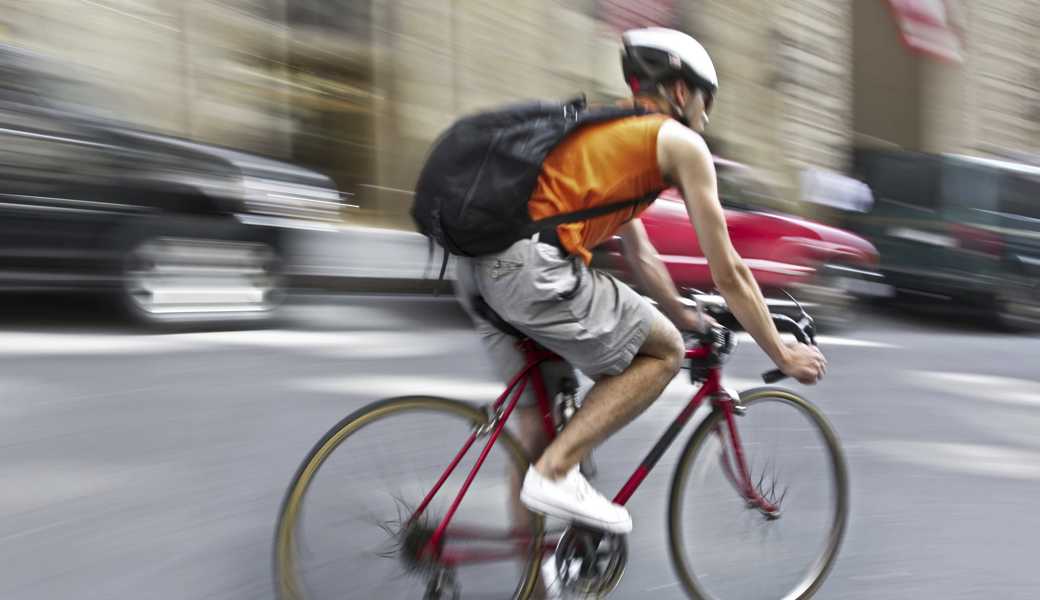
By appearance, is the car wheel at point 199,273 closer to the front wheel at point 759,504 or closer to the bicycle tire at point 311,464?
the bicycle tire at point 311,464

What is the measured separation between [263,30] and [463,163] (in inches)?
387

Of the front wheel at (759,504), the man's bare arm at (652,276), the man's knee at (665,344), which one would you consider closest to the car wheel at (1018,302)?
the front wheel at (759,504)

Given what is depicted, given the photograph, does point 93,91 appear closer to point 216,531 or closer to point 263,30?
point 216,531

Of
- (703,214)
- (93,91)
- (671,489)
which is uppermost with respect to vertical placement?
(93,91)

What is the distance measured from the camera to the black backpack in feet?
8.38

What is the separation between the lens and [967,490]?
478cm

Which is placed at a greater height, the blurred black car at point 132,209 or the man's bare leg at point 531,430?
the blurred black car at point 132,209

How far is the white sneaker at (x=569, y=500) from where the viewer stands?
8.96 ft

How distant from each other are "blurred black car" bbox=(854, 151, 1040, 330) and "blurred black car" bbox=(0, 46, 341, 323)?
6.39 meters

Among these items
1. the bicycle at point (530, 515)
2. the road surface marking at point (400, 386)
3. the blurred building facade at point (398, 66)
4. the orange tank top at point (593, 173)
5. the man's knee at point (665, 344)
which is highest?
the blurred building facade at point (398, 66)

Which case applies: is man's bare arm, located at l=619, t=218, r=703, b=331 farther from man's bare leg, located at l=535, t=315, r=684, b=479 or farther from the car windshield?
the car windshield

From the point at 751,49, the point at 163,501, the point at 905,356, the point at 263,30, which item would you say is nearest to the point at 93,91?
the point at 163,501

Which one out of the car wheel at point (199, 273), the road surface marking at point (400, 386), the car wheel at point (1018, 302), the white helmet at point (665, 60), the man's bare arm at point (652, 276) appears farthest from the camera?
the car wheel at point (1018, 302)

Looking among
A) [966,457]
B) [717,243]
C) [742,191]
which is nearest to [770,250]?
[742,191]
